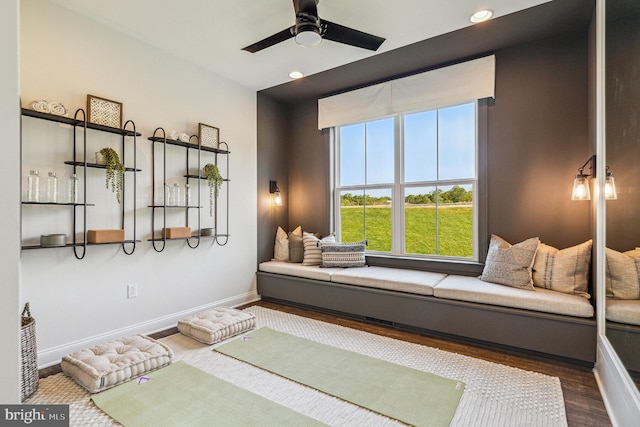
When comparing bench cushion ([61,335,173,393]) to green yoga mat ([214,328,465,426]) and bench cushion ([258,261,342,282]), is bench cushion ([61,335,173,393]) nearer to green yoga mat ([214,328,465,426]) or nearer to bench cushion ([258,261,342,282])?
green yoga mat ([214,328,465,426])

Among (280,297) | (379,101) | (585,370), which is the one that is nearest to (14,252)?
(585,370)

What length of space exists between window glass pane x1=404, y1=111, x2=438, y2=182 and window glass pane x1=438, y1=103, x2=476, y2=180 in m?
0.08

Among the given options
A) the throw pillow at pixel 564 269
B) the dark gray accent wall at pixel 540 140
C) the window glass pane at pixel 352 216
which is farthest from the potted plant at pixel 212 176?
the throw pillow at pixel 564 269

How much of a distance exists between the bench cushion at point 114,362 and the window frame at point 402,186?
269cm

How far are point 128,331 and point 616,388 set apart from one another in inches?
145

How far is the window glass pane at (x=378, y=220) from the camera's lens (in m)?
4.19

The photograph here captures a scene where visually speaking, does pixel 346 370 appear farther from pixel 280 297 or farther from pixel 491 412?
pixel 280 297

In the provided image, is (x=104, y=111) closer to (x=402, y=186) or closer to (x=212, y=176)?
(x=212, y=176)

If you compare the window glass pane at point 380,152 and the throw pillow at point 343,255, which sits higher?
the window glass pane at point 380,152

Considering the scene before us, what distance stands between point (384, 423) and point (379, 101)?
3.48 meters

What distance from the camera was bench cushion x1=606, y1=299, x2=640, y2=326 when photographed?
68.3 inches

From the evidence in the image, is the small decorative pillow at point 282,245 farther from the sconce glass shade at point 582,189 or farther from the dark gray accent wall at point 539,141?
the sconce glass shade at point 582,189

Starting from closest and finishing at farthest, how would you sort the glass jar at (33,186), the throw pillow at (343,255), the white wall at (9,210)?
the white wall at (9,210) < the glass jar at (33,186) < the throw pillow at (343,255)

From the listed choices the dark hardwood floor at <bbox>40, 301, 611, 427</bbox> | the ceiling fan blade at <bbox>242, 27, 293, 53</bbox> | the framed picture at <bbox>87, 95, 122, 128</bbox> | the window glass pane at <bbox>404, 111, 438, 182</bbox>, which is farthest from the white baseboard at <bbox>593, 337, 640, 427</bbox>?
the framed picture at <bbox>87, 95, 122, 128</bbox>
